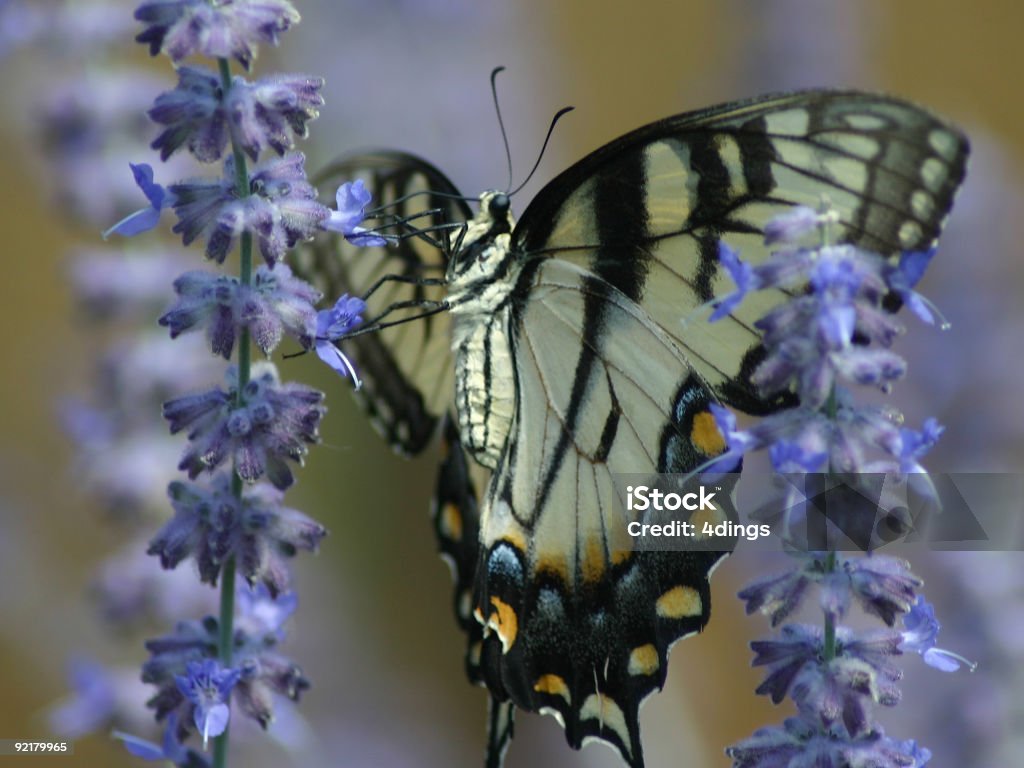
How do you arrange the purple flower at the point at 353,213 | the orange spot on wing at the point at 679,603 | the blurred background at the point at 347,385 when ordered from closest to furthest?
1. the purple flower at the point at 353,213
2. the orange spot on wing at the point at 679,603
3. the blurred background at the point at 347,385

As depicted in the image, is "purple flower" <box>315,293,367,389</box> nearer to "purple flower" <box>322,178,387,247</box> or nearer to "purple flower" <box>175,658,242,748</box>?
"purple flower" <box>322,178,387,247</box>

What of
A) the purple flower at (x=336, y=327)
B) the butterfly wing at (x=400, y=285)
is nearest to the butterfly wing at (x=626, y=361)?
the butterfly wing at (x=400, y=285)

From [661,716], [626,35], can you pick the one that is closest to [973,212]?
[661,716]

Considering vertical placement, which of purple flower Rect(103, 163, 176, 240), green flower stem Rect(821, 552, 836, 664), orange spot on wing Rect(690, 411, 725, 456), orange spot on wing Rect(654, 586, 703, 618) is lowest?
green flower stem Rect(821, 552, 836, 664)

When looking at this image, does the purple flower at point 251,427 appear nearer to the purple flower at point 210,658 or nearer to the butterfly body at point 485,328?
the purple flower at point 210,658

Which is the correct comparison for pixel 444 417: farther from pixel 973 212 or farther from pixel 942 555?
pixel 973 212

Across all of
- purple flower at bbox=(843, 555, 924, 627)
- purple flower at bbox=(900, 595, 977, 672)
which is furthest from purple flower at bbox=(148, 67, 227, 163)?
purple flower at bbox=(900, 595, 977, 672)
